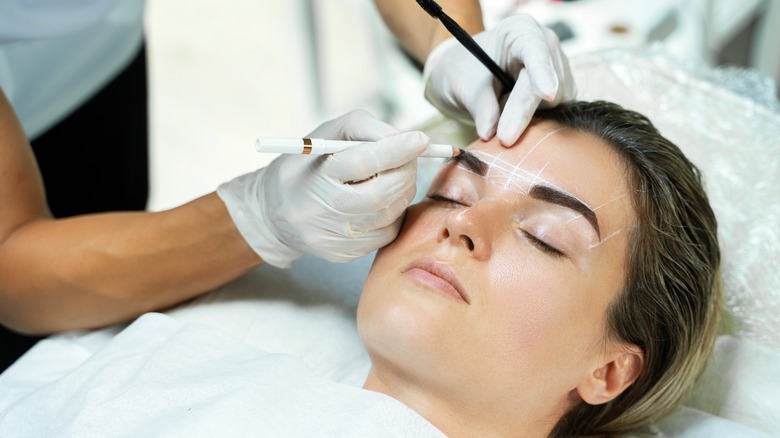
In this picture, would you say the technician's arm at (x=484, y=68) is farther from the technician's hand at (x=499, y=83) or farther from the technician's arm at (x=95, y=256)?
the technician's arm at (x=95, y=256)

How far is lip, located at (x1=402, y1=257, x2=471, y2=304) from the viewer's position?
1.12 metres

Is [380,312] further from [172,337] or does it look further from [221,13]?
[221,13]

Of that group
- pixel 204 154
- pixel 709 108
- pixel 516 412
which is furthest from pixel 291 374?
pixel 204 154

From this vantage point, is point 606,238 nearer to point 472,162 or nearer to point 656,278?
point 656,278

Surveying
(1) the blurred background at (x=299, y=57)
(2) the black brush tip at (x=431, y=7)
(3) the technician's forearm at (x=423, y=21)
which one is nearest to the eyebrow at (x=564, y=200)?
(2) the black brush tip at (x=431, y=7)

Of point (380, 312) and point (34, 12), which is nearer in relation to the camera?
point (380, 312)

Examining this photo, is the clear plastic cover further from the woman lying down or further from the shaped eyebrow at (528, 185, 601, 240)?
the shaped eyebrow at (528, 185, 601, 240)

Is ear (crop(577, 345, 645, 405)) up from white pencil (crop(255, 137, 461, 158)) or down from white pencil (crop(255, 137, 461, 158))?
down

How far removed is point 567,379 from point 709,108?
37.0 inches

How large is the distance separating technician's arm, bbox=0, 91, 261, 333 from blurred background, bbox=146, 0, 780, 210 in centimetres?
109

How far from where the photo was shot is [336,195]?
117 centimetres

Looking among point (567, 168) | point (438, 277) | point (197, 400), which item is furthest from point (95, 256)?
point (567, 168)

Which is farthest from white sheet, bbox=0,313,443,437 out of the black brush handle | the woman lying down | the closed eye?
the black brush handle

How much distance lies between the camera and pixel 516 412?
47.1 inches
